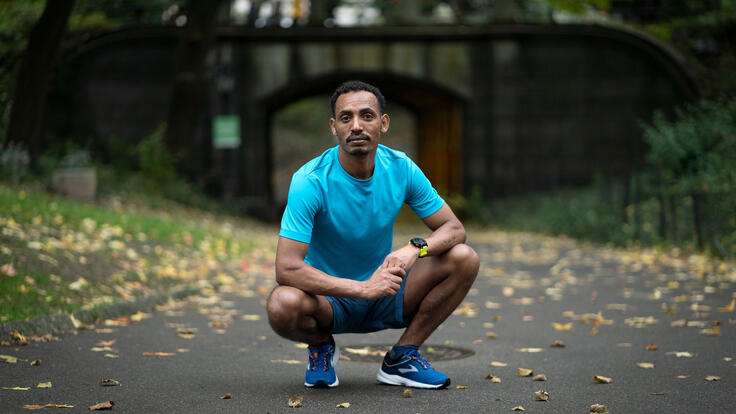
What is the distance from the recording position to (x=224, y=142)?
23.7m

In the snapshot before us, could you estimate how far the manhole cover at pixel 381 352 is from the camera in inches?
258

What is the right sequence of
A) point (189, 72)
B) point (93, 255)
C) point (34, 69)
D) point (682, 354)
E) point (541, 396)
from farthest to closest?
point (189, 72), point (34, 69), point (93, 255), point (682, 354), point (541, 396)

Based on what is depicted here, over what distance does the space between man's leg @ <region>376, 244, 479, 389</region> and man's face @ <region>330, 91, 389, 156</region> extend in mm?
767

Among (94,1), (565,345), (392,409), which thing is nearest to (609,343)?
(565,345)

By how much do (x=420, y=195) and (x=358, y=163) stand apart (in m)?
0.44

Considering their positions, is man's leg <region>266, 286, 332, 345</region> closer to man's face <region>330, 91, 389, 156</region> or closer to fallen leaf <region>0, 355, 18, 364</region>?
man's face <region>330, 91, 389, 156</region>

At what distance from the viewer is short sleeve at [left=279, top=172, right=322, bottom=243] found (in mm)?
4832

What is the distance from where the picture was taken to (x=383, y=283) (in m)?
4.79

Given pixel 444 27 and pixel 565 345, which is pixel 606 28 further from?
pixel 565 345

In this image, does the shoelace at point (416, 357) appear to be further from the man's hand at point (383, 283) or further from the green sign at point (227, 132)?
the green sign at point (227, 132)

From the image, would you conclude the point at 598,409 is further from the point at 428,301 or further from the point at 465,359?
the point at 465,359

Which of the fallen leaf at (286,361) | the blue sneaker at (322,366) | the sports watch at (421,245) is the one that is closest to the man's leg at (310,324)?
the blue sneaker at (322,366)

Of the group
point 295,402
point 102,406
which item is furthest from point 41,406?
point 295,402

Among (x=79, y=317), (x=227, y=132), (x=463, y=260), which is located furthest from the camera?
(x=227, y=132)
